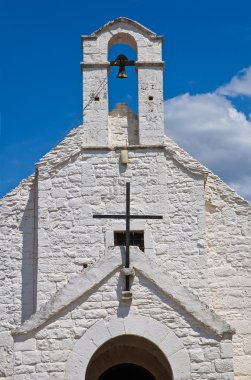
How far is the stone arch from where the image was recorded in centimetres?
1242

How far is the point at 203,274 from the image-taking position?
1592 cm

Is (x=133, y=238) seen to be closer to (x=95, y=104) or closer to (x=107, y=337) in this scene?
(x=95, y=104)

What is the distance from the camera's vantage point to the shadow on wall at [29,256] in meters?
16.3

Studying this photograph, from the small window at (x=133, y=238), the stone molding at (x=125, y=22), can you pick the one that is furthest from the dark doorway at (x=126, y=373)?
the stone molding at (x=125, y=22)

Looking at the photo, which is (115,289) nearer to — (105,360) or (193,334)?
(193,334)

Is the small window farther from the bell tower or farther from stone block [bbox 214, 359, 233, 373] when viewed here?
stone block [bbox 214, 359, 233, 373]

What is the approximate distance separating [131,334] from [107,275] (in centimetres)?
99

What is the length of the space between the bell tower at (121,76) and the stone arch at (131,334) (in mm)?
5061

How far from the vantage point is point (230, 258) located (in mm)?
16656

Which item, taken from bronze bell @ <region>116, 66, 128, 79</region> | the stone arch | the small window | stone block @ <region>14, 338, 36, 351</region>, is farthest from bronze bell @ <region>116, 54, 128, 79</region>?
stone block @ <region>14, 338, 36, 351</region>

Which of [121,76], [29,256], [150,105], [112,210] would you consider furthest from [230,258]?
[121,76]

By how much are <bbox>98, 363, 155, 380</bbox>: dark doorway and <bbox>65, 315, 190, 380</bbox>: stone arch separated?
3.23m

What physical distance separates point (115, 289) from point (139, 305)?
0.45 m

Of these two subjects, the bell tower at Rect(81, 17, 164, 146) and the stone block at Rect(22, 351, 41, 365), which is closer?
the stone block at Rect(22, 351, 41, 365)
